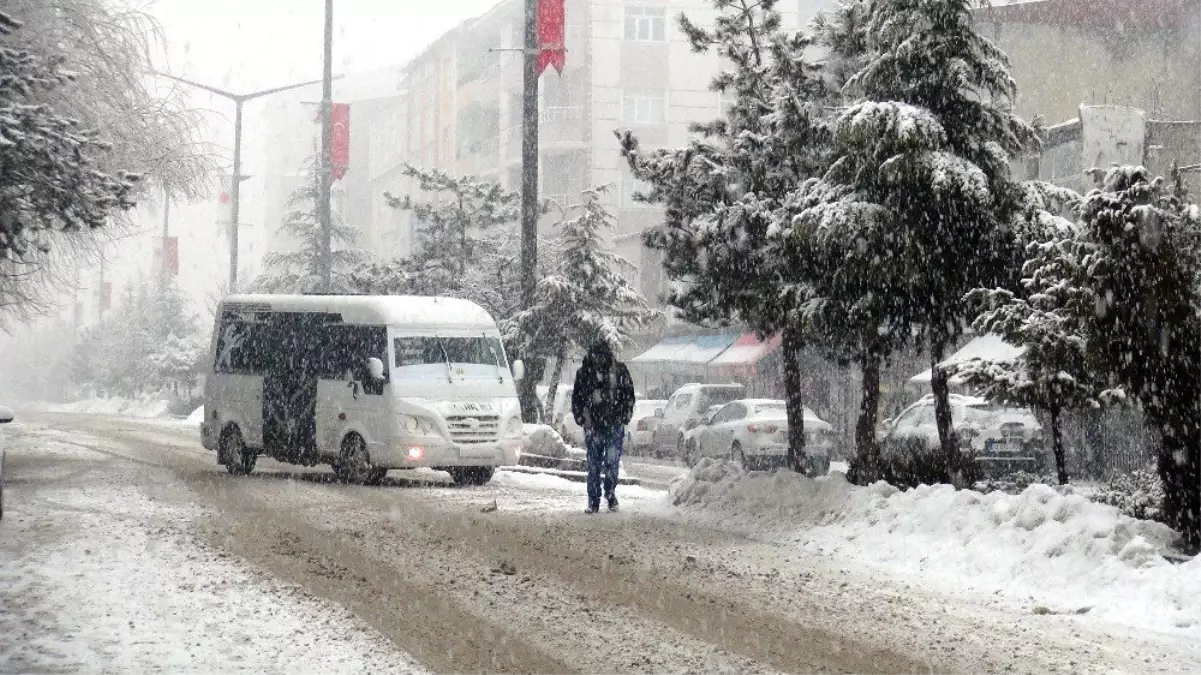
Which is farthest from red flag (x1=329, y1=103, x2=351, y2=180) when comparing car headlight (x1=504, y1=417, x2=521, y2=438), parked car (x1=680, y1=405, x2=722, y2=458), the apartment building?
car headlight (x1=504, y1=417, x2=521, y2=438)

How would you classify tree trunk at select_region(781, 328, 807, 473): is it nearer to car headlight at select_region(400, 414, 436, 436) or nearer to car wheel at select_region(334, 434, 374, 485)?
car headlight at select_region(400, 414, 436, 436)

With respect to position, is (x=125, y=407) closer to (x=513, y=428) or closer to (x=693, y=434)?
(x=693, y=434)

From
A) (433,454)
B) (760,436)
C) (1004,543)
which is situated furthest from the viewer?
(760,436)

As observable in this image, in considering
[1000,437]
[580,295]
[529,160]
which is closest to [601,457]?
[529,160]

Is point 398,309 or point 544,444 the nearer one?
point 398,309

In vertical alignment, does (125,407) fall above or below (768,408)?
above

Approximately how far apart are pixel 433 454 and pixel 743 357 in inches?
985

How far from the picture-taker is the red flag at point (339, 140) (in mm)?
43469

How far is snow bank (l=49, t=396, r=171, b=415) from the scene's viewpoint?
72.1m

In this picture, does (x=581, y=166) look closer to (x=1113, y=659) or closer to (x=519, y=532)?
(x=519, y=532)

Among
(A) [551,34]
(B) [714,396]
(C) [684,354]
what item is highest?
(A) [551,34]

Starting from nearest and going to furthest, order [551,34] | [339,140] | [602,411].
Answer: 1. [602,411]
2. [551,34]
3. [339,140]

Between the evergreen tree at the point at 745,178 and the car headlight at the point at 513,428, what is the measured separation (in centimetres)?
294

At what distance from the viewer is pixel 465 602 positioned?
1029 centimetres
